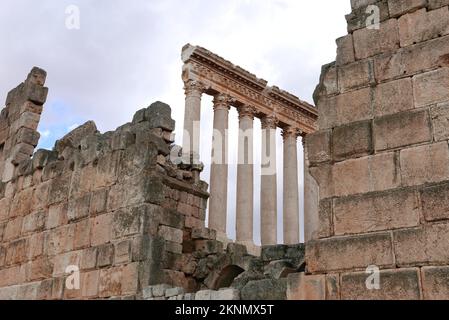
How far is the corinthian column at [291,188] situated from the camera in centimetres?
2759

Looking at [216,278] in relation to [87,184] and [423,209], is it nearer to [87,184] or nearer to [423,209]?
[87,184]

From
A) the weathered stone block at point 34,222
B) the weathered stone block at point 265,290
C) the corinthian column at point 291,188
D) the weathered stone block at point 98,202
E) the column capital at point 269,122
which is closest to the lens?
the weathered stone block at point 265,290

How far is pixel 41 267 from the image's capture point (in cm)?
909

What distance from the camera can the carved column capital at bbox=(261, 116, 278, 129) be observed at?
28094mm

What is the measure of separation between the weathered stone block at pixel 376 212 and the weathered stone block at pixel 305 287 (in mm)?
482

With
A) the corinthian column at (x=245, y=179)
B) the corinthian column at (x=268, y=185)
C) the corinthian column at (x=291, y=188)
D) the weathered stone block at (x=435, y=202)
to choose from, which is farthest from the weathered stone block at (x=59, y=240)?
the corinthian column at (x=291, y=188)

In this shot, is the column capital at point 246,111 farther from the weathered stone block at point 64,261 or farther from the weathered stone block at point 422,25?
the weathered stone block at point 422,25

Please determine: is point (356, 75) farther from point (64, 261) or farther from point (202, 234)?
point (64, 261)

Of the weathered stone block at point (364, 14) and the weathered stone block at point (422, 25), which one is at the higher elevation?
the weathered stone block at point (364, 14)

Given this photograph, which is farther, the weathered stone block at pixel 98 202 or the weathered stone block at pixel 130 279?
the weathered stone block at pixel 98 202

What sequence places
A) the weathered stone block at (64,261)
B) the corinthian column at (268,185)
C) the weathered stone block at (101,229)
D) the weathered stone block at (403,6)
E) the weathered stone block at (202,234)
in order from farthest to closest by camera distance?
the corinthian column at (268,185) → the weathered stone block at (202,234) → the weathered stone block at (64,261) → the weathered stone block at (101,229) → the weathered stone block at (403,6)

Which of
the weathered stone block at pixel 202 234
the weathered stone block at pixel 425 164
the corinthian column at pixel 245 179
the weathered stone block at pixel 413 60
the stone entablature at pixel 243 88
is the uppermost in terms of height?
the stone entablature at pixel 243 88

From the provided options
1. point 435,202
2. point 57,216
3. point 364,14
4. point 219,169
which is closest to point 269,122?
point 219,169

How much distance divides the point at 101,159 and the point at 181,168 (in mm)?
1343
